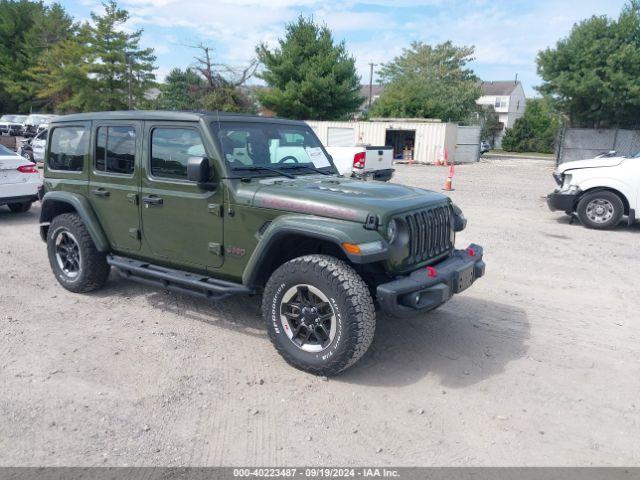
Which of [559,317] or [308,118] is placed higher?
[308,118]

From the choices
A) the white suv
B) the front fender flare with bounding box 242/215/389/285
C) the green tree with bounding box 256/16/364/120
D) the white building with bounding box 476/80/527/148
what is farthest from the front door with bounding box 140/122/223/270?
the white building with bounding box 476/80/527/148

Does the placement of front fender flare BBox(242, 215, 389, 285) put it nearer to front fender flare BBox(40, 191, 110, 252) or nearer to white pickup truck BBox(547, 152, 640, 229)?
front fender flare BBox(40, 191, 110, 252)

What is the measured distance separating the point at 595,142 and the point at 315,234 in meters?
25.2

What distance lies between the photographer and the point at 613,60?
26.8 metres

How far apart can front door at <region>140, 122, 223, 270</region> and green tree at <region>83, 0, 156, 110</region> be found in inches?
1489

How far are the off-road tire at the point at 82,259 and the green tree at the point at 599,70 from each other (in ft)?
91.3

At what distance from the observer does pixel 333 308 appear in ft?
12.4

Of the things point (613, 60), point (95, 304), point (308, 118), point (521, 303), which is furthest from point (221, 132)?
point (308, 118)

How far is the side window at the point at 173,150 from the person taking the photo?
463 cm

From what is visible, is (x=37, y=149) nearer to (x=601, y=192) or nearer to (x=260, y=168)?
(x=260, y=168)

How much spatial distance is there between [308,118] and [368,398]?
34722 millimetres

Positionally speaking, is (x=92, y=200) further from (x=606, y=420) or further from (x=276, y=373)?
(x=606, y=420)

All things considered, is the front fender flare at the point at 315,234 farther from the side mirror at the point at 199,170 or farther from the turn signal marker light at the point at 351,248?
the side mirror at the point at 199,170

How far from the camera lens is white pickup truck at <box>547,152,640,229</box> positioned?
9547 mm
